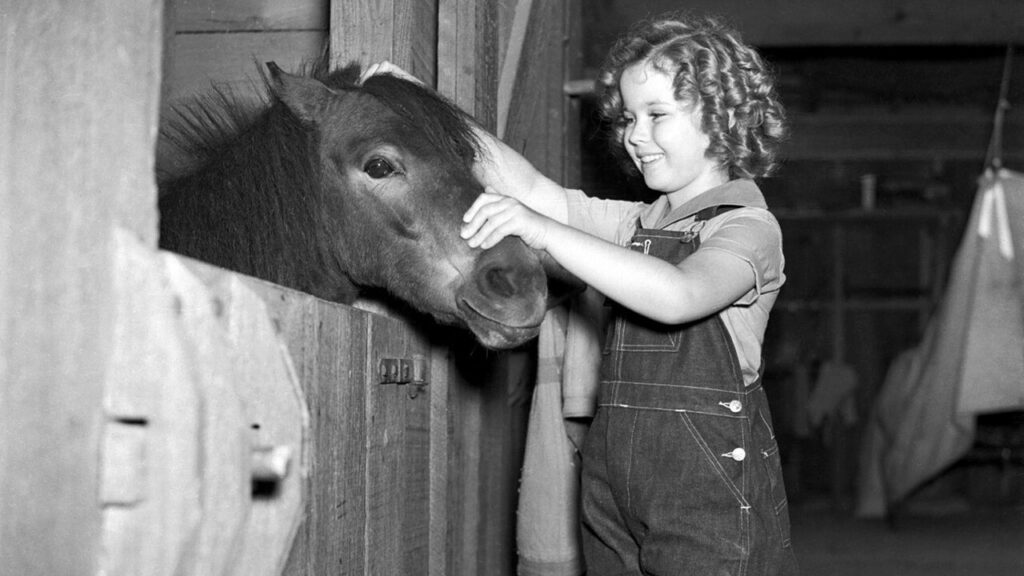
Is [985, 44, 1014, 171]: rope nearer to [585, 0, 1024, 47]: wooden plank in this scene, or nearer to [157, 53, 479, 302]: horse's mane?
[585, 0, 1024, 47]: wooden plank

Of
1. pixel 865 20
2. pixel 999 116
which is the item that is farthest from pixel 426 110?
pixel 999 116

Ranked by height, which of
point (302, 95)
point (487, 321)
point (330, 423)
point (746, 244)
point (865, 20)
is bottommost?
point (330, 423)

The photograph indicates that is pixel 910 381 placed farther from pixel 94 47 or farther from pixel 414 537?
pixel 94 47

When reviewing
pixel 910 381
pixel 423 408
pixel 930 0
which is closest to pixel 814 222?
pixel 910 381

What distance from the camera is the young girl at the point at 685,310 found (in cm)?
164

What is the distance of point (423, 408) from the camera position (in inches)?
80.4

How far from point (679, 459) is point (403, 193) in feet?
2.30

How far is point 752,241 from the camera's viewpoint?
1.76 m

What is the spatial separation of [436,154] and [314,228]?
0.93 feet

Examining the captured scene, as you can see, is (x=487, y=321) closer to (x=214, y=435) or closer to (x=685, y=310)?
(x=685, y=310)

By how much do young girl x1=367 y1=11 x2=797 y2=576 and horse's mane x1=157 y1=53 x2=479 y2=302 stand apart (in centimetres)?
19

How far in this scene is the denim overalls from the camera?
1674mm

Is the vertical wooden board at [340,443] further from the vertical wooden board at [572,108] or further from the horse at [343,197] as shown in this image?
the vertical wooden board at [572,108]

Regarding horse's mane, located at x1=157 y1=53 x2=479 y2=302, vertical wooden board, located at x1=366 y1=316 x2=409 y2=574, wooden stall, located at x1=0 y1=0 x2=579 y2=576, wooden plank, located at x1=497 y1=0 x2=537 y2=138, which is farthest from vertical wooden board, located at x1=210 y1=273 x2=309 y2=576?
wooden plank, located at x1=497 y1=0 x2=537 y2=138
